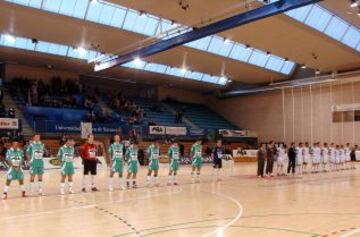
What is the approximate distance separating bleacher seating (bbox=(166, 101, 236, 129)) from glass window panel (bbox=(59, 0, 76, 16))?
21.8 meters

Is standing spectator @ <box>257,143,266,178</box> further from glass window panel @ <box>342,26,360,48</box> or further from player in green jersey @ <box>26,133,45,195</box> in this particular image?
glass window panel @ <box>342,26,360,48</box>

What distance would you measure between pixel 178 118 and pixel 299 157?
1813 cm

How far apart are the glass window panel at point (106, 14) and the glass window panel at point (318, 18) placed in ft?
37.5

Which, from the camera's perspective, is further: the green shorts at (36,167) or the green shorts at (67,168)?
the green shorts at (67,168)

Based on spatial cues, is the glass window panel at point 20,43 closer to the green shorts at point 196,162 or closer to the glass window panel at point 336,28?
the green shorts at point 196,162

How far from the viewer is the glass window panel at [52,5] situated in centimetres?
2298

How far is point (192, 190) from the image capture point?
15375 mm

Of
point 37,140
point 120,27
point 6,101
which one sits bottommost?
point 37,140

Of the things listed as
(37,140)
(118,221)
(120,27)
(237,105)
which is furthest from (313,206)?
(237,105)

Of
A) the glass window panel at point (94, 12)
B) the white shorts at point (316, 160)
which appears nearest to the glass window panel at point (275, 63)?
the white shorts at point (316, 160)

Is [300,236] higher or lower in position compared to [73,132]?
lower

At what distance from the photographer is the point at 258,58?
36.4m

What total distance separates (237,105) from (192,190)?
1269 inches

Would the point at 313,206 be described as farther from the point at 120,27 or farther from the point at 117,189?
the point at 120,27
